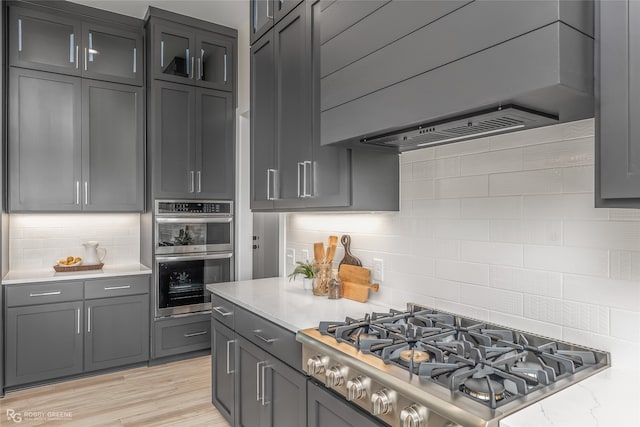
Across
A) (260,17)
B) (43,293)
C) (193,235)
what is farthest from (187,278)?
(260,17)

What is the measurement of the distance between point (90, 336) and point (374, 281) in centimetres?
256

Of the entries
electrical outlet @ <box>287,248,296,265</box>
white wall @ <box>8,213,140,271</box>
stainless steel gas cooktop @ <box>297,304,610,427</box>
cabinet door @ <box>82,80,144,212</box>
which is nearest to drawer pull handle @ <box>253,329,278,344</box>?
stainless steel gas cooktop @ <box>297,304,610,427</box>

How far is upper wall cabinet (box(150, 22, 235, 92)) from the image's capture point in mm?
3697

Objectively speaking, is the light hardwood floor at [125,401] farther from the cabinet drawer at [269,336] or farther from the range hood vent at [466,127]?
the range hood vent at [466,127]

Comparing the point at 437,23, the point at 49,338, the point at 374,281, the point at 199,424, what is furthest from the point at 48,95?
the point at 437,23

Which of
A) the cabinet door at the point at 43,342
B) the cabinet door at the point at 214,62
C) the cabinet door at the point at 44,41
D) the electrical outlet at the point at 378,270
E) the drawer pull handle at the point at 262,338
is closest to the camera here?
the drawer pull handle at the point at 262,338

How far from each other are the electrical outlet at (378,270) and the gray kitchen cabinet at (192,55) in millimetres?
2637

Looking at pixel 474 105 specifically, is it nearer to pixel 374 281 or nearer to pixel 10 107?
pixel 374 281

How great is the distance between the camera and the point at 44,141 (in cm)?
336

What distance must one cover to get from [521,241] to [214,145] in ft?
10.2

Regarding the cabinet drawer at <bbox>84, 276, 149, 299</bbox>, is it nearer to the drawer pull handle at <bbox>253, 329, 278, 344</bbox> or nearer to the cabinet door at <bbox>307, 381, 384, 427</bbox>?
the drawer pull handle at <bbox>253, 329, 278, 344</bbox>

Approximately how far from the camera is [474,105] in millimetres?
1189

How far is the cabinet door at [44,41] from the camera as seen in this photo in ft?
10.7

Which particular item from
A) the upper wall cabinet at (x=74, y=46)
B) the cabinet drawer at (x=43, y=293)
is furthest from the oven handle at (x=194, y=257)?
the upper wall cabinet at (x=74, y=46)
